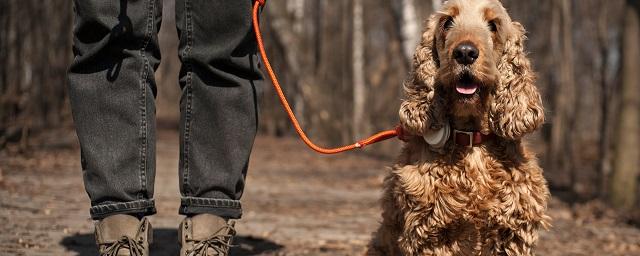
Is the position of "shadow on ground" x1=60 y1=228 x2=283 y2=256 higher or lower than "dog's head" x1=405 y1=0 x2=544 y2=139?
lower

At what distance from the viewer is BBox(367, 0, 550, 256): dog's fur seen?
3.34m

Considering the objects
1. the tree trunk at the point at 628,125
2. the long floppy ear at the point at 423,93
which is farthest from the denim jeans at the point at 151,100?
the tree trunk at the point at 628,125

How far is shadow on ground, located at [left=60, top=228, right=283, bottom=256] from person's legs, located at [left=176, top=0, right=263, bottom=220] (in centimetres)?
47

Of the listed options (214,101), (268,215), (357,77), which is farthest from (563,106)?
(214,101)

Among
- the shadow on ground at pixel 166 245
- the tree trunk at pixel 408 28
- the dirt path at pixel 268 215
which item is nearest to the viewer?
the shadow on ground at pixel 166 245

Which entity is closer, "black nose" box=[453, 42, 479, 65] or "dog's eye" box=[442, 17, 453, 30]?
"black nose" box=[453, 42, 479, 65]

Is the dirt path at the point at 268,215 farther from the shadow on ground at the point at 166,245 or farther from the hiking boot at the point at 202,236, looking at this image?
the hiking boot at the point at 202,236

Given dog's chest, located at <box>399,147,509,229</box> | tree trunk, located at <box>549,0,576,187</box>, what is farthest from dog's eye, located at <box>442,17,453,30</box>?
tree trunk, located at <box>549,0,576,187</box>

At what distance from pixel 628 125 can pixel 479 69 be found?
22.0 ft

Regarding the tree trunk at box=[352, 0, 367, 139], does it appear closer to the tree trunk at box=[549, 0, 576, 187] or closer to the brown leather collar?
the tree trunk at box=[549, 0, 576, 187]

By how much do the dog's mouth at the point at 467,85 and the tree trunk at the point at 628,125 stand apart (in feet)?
21.0

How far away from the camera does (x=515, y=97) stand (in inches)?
136

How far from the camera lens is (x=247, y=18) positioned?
360 centimetres

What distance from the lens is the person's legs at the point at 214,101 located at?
11.6 feet
